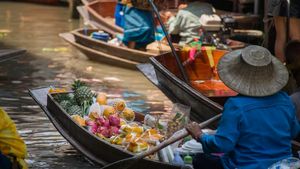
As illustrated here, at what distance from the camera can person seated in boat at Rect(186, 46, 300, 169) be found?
→ 4062mm

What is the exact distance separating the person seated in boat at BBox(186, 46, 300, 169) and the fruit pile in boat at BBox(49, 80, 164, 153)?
107cm

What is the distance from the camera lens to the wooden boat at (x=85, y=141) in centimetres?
493

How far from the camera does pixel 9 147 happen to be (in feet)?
13.3

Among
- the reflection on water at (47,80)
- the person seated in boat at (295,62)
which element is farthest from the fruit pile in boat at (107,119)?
the person seated in boat at (295,62)

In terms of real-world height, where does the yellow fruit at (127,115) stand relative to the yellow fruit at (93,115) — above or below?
below

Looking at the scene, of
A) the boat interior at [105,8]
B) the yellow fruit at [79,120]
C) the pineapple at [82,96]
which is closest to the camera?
the yellow fruit at [79,120]

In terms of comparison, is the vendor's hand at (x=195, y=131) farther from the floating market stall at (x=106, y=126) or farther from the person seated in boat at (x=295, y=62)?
the person seated in boat at (x=295, y=62)

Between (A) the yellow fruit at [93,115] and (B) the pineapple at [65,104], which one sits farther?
(B) the pineapple at [65,104]

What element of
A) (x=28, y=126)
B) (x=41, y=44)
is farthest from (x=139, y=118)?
(x=41, y=44)

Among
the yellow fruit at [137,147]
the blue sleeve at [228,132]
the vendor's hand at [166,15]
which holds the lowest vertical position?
the vendor's hand at [166,15]

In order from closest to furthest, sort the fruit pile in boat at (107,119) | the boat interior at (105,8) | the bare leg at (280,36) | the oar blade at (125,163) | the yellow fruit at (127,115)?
the oar blade at (125,163) < the fruit pile in boat at (107,119) < the yellow fruit at (127,115) < the bare leg at (280,36) < the boat interior at (105,8)

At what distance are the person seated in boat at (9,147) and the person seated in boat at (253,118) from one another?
1012mm

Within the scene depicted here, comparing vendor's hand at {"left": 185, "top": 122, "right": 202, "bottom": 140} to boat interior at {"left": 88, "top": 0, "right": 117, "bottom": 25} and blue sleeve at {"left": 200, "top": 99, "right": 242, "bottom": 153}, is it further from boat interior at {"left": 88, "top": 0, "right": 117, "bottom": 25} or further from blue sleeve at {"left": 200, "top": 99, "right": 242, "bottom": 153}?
boat interior at {"left": 88, "top": 0, "right": 117, "bottom": 25}

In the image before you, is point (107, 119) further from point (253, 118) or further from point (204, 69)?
point (204, 69)
